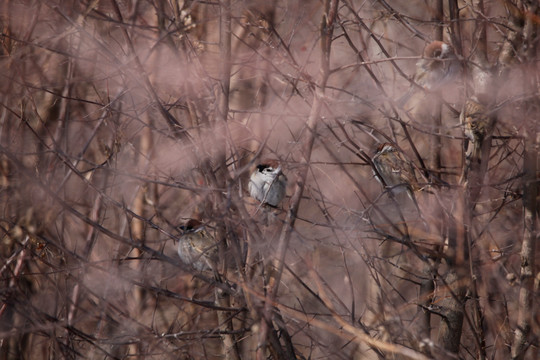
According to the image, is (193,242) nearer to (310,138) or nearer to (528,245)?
(310,138)

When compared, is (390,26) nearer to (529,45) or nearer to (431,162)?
(431,162)

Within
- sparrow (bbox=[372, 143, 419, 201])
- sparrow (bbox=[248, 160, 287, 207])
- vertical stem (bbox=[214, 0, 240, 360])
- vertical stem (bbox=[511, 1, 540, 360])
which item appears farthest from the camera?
sparrow (bbox=[248, 160, 287, 207])

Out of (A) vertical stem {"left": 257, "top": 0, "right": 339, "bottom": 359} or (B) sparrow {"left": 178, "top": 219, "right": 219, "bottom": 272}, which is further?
(B) sparrow {"left": 178, "top": 219, "right": 219, "bottom": 272}

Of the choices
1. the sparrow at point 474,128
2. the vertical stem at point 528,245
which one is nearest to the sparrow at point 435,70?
the sparrow at point 474,128

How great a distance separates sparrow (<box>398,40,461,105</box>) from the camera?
4.08 metres

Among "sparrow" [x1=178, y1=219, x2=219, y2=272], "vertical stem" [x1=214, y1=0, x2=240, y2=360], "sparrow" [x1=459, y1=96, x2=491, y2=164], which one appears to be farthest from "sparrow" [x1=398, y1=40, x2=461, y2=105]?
"sparrow" [x1=178, y1=219, x2=219, y2=272]

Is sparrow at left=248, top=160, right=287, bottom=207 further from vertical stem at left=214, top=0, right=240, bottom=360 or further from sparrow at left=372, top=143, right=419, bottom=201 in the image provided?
vertical stem at left=214, top=0, right=240, bottom=360

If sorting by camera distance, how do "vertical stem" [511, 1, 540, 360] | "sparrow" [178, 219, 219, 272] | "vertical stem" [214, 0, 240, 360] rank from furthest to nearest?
1. "sparrow" [178, 219, 219, 272]
2. "vertical stem" [511, 1, 540, 360]
3. "vertical stem" [214, 0, 240, 360]

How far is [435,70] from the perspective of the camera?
14.3ft

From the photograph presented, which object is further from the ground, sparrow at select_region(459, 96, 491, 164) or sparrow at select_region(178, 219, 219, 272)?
sparrow at select_region(459, 96, 491, 164)

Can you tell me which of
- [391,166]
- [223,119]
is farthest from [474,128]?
[223,119]

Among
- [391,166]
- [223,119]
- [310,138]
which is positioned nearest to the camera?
[223,119]

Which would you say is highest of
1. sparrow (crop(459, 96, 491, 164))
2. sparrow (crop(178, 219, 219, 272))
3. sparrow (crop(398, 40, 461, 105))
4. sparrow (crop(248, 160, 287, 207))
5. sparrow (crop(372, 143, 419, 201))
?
sparrow (crop(398, 40, 461, 105))

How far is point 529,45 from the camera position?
3.20 m
